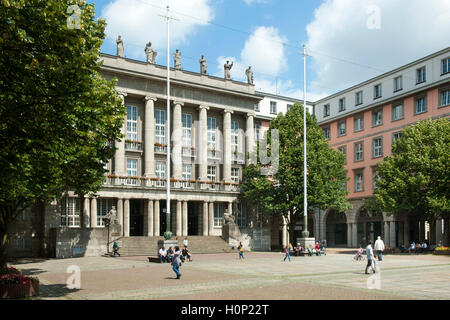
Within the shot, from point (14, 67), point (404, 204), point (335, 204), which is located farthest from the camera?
point (335, 204)

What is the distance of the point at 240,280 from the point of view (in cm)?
2392

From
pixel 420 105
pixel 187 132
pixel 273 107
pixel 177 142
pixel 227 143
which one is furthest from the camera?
pixel 273 107

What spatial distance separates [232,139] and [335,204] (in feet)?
59.4

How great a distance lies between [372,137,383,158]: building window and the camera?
222 ft

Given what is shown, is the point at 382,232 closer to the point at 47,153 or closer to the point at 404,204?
the point at 404,204

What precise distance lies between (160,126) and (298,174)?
18316 mm

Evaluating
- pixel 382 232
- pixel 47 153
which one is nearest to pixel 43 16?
pixel 47 153

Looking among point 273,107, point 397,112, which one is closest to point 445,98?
point 397,112

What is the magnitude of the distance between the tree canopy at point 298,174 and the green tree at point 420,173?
17.5 ft

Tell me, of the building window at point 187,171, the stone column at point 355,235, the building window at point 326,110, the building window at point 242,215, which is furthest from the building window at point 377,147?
the building window at point 187,171

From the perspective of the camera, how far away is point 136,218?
Answer: 2356 inches

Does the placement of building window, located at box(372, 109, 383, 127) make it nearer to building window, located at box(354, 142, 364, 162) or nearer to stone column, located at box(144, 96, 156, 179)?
building window, located at box(354, 142, 364, 162)

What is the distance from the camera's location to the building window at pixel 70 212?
52.2m

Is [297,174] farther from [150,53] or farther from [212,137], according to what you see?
[150,53]
